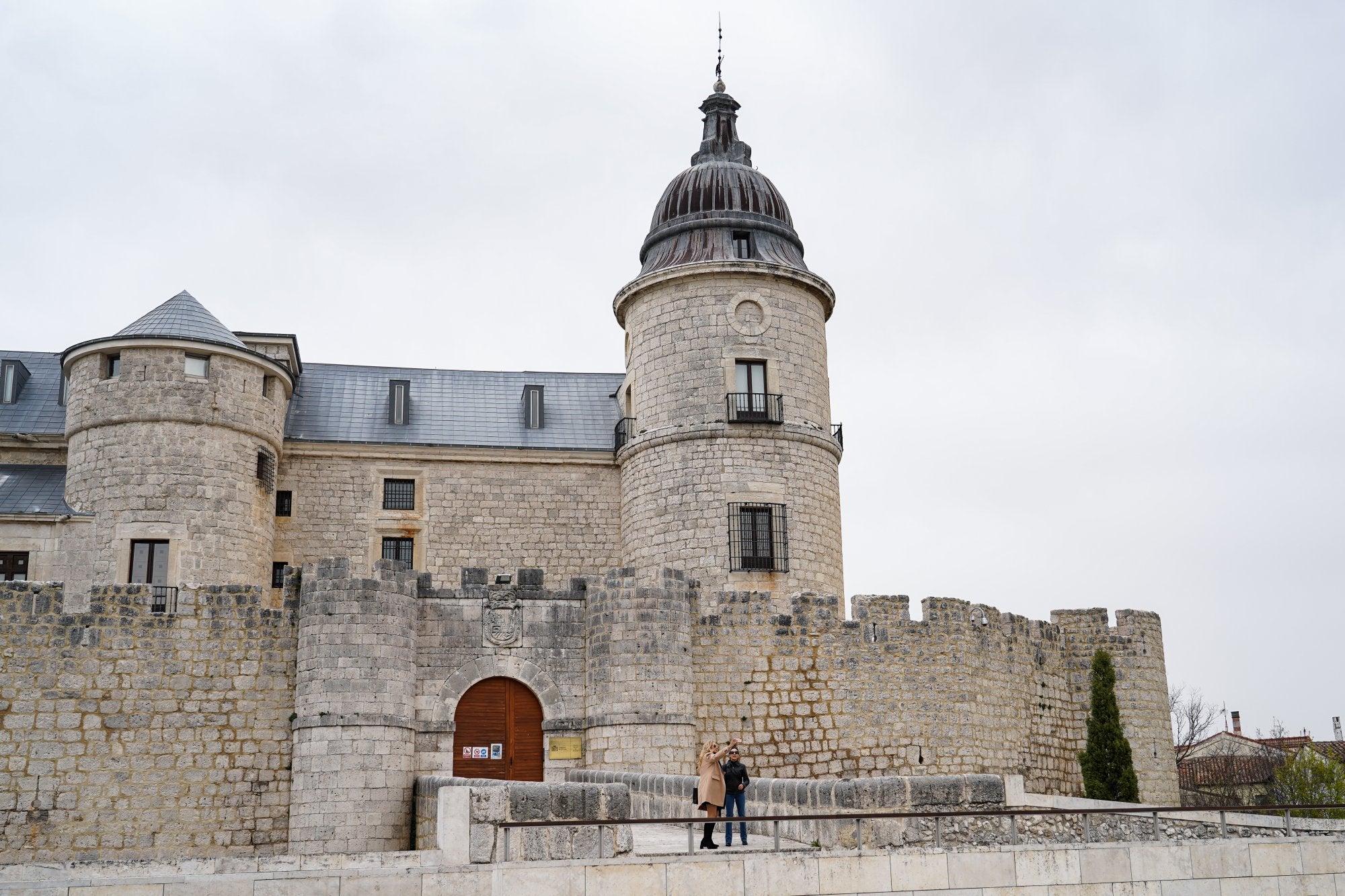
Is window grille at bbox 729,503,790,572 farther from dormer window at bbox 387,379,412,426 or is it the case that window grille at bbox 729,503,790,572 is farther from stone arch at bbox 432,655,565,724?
dormer window at bbox 387,379,412,426

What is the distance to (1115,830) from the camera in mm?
20688

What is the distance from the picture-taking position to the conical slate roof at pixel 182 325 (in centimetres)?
2784

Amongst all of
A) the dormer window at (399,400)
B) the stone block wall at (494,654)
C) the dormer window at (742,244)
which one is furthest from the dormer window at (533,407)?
the stone block wall at (494,654)

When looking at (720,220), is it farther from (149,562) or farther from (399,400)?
(149,562)

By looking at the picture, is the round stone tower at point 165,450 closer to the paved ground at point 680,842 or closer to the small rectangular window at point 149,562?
the small rectangular window at point 149,562

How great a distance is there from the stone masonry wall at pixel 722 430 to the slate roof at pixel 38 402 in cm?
1346

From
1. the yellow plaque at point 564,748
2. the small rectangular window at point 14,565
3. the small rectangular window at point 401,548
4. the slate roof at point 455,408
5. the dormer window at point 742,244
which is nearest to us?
the yellow plaque at point 564,748

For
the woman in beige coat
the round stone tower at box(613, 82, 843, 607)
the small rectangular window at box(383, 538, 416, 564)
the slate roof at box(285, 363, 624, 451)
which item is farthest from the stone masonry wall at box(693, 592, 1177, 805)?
the slate roof at box(285, 363, 624, 451)

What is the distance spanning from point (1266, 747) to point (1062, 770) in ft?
94.8

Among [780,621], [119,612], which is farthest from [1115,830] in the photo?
[119,612]

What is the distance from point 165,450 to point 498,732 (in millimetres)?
10263

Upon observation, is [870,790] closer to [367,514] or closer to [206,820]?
[206,820]

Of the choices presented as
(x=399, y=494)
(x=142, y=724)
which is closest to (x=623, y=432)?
(x=399, y=494)

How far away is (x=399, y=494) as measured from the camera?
3231 centimetres
